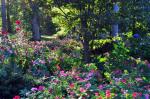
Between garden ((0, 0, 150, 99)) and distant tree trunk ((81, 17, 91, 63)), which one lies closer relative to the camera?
garden ((0, 0, 150, 99))

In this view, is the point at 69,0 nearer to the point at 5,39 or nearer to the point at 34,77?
the point at 5,39

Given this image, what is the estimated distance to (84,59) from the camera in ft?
29.3

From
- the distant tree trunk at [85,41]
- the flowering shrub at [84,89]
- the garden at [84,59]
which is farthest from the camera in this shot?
the distant tree trunk at [85,41]

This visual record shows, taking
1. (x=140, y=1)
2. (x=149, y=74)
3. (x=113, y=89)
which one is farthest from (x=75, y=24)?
(x=113, y=89)

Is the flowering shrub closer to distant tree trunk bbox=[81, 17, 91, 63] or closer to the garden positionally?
the garden

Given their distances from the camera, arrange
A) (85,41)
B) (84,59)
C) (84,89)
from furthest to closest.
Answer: (85,41) → (84,59) → (84,89)

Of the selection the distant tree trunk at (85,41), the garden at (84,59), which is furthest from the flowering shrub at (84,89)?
the distant tree trunk at (85,41)

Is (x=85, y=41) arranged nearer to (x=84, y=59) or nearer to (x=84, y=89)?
(x=84, y=59)

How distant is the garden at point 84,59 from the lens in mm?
4709

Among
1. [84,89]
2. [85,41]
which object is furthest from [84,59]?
[84,89]

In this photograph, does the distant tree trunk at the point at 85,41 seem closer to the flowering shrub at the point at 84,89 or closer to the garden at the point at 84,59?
the garden at the point at 84,59

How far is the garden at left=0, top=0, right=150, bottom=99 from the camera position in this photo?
471 centimetres

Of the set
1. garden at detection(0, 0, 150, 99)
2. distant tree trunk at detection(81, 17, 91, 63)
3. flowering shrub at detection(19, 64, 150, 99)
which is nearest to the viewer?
flowering shrub at detection(19, 64, 150, 99)

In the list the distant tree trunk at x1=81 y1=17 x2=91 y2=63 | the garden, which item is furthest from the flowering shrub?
the distant tree trunk at x1=81 y1=17 x2=91 y2=63
